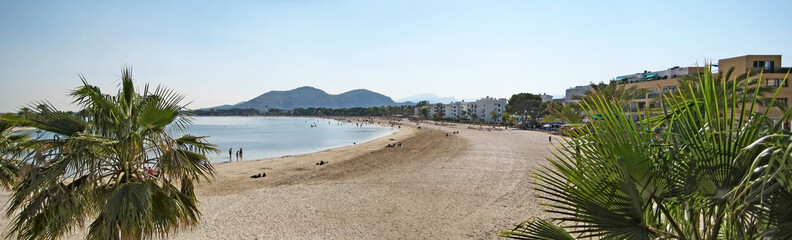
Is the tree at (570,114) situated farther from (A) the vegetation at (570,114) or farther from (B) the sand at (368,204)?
(B) the sand at (368,204)

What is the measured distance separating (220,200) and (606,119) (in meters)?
13.7

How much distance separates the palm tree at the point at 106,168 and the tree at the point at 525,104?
90.8 meters

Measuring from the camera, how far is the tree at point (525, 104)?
3616 inches

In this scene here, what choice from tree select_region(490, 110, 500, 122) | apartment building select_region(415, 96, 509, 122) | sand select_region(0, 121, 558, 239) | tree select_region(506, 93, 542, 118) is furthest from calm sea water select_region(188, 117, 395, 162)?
apartment building select_region(415, 96, 509, 122)

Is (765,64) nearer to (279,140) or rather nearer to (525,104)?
(279,140)

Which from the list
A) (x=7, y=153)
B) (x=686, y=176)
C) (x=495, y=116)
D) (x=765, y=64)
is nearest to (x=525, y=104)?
(x=495, y=116)

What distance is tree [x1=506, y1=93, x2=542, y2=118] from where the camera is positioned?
91.8 metres

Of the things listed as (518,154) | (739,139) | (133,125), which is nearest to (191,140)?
(133,125)

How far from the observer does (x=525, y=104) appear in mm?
96625

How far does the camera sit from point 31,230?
455 cm

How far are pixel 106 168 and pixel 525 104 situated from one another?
9823 centimetres

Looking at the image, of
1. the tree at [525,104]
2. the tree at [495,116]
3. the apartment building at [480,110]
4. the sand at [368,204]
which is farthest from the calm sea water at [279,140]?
the apartment building at [480,110]

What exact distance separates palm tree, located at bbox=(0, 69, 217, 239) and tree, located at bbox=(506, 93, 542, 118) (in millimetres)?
90768

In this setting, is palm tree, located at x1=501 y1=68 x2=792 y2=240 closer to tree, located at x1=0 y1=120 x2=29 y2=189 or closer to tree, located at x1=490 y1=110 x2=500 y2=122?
tree, located at x1=0 y1=120 x2=29 y2=189
